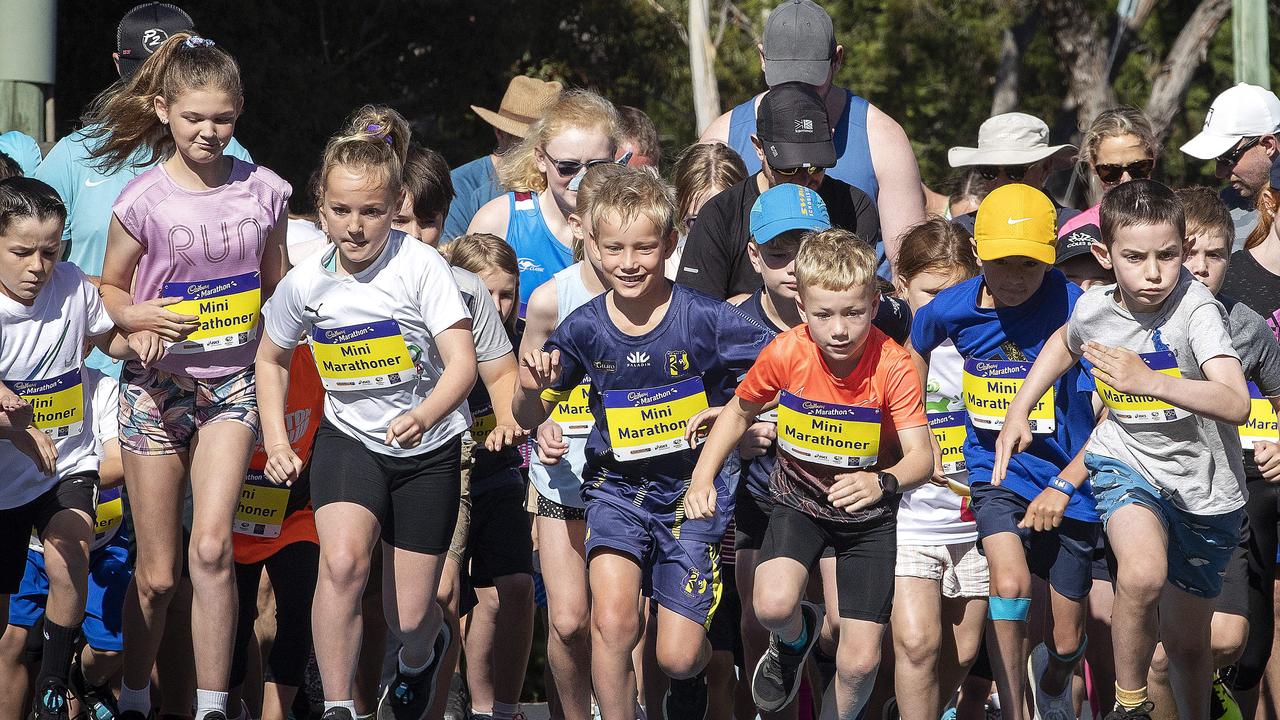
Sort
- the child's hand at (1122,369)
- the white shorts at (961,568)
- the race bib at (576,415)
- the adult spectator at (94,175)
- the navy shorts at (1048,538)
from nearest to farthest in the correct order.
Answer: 1. the child's hand at (1122,369)
2. the navy shorts at (1048,538)
3. the race bib at (576,415)
4. the white shorts at (961,568)
5. the adult spectator at (94,175)

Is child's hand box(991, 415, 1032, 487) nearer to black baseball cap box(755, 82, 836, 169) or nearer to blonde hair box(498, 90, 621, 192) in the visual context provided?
black baseball cap box(755, 82, 836, 169)

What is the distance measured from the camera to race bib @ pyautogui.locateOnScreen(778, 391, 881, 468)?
5.34 meters

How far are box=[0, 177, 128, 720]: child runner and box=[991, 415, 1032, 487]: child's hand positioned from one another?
3061mm

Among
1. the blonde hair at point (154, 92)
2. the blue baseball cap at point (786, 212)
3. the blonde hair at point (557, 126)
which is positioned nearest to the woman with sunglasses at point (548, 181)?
the blonde hair at point (557, 126)

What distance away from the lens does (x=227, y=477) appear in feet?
17.9

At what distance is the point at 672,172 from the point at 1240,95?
2.65m

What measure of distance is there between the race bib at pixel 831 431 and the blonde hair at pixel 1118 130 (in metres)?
2.15

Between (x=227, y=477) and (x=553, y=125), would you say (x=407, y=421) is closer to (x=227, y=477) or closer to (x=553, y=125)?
(x=227, y=477)

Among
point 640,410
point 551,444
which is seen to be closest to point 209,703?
point 551,444

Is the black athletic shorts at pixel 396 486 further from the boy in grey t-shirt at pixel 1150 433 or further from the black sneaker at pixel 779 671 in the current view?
the boy in grey t-shirt at pixel 1150 433

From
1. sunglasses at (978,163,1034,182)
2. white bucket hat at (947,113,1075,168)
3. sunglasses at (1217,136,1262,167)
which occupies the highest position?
sunglasses at (1217,136,1262,167)

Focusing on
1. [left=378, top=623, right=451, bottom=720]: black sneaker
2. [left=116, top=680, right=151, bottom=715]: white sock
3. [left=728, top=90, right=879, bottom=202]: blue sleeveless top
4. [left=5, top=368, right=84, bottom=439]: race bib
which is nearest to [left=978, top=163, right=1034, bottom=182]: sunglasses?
[left=728, top=90, right=879, bottom=202]: blue sleeveless top

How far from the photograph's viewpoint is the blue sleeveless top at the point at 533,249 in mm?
6957

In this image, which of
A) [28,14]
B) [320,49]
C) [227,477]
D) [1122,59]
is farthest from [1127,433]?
[1122,59]
